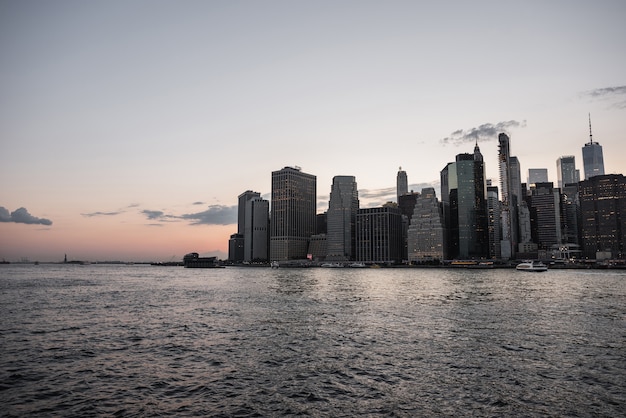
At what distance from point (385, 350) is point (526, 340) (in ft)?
55.7

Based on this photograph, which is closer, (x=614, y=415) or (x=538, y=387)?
(x=614, y=415)

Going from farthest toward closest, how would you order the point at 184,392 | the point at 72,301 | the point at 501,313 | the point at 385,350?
the point at 72,301, the point at 501,313, the point at 385,350, the point at 184,392

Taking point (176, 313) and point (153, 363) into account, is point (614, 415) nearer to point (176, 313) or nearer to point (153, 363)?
point (153, 363)

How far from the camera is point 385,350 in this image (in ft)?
137

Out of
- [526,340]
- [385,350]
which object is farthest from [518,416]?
[526,340]

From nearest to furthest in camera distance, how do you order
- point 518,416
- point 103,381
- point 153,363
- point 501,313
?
point 518,416 → point 103,381 → point 153,363 → point 501,313

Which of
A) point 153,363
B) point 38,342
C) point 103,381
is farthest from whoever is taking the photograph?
point 38,342

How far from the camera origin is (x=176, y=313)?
71.3 m

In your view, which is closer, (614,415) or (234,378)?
(614,415)

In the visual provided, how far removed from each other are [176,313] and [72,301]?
35.1 metres

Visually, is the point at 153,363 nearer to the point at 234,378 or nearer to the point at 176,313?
the point at 234,378

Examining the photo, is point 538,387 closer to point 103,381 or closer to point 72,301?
point 103,381

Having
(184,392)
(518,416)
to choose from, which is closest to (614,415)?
(518,416)

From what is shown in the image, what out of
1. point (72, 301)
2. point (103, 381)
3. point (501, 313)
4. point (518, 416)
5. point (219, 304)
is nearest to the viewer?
point (518, 416)
